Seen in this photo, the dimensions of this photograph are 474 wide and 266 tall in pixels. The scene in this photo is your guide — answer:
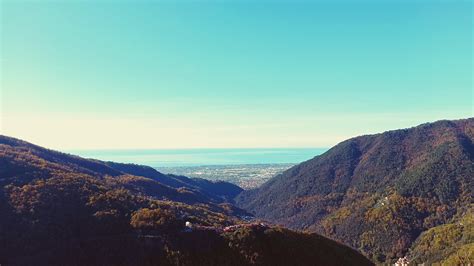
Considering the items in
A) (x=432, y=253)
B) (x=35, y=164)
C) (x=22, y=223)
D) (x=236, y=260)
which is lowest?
(x=432, y=253)

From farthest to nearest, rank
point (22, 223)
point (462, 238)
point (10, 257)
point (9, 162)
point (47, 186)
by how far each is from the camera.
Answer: point (462, 238) < point (9, 162) < point (47, 186) < point (22, 223) < point (10, 257)

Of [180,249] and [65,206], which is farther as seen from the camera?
[65,206]

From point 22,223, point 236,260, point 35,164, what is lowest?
point 236,260

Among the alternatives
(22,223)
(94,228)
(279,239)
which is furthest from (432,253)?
(22,223)

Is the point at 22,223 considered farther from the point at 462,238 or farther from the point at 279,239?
the point at 462,238

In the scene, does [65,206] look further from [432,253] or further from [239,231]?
[432,253]

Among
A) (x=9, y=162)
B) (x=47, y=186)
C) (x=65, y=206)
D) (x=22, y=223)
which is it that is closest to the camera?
(x=22, y=223)

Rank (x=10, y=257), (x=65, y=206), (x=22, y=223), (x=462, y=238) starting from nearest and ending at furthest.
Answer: (x=10, y=257)
(x=22, y=223)
(x=65, y=206)
(x=462, y=238)

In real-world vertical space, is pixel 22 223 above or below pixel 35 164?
below

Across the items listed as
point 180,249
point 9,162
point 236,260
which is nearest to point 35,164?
point 9,162
